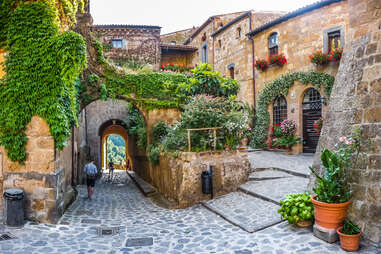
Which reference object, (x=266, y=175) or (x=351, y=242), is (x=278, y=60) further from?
(x=351, y=242)

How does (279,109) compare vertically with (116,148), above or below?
above

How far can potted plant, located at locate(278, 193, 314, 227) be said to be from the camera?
522 cm

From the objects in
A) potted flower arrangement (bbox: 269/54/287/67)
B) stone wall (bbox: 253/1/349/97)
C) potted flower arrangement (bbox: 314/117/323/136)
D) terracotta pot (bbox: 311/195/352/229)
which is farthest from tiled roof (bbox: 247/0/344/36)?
terracotta pot (bbox: 311/195/352/229)

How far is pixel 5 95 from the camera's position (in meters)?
6.81

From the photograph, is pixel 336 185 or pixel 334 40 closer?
pixel 336 185

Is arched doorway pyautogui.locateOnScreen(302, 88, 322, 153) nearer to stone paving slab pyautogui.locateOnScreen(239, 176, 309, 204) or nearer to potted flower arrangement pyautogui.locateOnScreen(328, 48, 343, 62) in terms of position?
potted flower arrangement pyautogui.locateOnScreen(328, 48, 343, 62)

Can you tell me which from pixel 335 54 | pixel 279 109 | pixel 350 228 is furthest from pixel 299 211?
pixel 279 109

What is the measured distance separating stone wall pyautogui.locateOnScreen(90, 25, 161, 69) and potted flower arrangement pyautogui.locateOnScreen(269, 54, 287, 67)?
9.95 m

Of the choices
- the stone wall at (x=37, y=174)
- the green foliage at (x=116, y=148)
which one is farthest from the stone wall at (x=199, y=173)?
the green foliage at (x=116, y=148)

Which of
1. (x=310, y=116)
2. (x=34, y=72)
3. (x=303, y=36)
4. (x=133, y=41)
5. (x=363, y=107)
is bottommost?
(x=363, y=107)

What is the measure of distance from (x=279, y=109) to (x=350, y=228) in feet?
37.2

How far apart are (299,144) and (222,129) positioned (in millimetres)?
6428

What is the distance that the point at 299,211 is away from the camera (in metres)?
5.30

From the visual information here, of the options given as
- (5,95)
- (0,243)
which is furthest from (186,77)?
(0,243)
